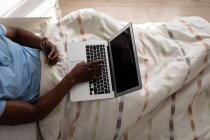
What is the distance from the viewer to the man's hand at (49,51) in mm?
1160

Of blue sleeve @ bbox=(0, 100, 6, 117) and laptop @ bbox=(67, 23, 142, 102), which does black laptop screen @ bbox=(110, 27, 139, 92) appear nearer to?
laptop @ bbox=(67, 23, 142, 102)

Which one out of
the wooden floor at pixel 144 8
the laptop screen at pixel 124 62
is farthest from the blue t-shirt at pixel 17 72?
the wooden floor at pixel 144 8

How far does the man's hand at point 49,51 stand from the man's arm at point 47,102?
0.10 m

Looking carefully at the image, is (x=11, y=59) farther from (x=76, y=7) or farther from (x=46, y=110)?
(x=76, y=7)

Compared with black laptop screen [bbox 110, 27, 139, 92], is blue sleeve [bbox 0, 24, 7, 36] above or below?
above

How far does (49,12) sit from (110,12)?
54 centimetres

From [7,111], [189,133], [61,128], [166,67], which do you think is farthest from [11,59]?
[189,133]

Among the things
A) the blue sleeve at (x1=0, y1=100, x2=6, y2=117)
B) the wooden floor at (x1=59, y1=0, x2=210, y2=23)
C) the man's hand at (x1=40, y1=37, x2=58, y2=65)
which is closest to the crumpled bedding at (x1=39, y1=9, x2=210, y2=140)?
the man's hand at (x1=40, y1=37, x2=58, y2=65)

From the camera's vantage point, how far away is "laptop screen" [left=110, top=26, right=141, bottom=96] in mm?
1051

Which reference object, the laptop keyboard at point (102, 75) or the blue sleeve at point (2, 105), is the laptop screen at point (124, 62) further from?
the blue sleeve at point (2, 105)

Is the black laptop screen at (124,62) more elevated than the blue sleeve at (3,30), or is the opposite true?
the blue sleeve at (3,30)

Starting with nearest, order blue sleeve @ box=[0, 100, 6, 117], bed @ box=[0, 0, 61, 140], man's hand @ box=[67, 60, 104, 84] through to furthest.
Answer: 1. blue sleeve @ box=[0, 100, 6, 117]
2. man's hand @ box=[67, 60, 104, 84]
3. bed @ box=[0, 0, 61, 140]

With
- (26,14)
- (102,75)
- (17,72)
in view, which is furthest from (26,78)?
(26,14)

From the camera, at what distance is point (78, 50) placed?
47.9 inches
